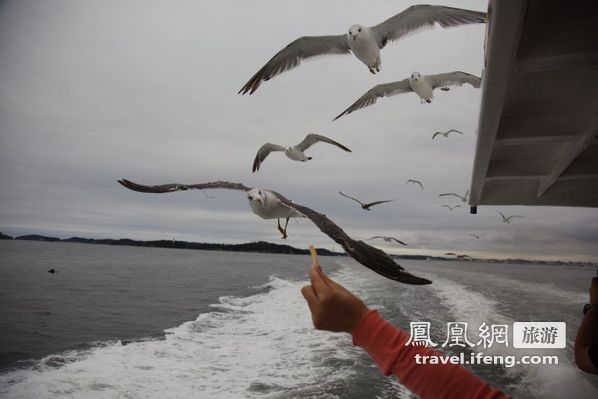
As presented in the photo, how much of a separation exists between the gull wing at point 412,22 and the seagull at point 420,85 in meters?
0.34

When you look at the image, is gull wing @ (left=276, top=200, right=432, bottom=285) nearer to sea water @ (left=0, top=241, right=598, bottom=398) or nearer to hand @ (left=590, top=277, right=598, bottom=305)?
hand @ (left=590, top=277, right=598, bottom=305)

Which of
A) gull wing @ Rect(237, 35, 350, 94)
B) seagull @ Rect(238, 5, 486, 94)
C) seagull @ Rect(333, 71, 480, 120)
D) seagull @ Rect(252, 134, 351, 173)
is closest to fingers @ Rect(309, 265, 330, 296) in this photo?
seagull @ Rect(252, 134, 351, 173)

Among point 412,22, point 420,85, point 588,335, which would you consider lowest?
point 588,335

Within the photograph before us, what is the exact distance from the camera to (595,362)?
1560 mm

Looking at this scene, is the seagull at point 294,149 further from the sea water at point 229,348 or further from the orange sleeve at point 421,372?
the sea water at point 229,348

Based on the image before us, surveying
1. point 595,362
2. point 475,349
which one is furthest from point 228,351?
point 595,362

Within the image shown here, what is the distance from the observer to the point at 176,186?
4.36 feet

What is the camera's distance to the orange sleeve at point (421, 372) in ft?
2.46

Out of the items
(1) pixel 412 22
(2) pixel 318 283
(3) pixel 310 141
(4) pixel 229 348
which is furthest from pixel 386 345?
(4) pixel 229 348

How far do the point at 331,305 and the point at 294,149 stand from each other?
133 cm

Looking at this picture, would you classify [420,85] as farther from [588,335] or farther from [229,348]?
[229,348]

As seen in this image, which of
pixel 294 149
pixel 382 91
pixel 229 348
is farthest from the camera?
pixel 229 348

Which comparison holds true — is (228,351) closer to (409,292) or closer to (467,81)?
(467,81)

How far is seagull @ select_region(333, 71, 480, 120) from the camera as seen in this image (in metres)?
2.98
